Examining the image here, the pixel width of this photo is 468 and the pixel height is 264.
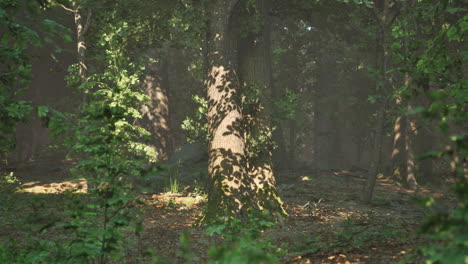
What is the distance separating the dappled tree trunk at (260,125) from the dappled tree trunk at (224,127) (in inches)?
14.2

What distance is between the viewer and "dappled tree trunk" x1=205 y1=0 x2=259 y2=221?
9938 mm

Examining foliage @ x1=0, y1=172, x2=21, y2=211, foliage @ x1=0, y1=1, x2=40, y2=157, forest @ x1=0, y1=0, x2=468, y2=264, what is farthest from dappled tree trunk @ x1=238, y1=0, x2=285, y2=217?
foliage @ x1=0, y1=1, x2=40, y2=157

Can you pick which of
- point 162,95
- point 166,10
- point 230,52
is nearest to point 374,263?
point 230,52

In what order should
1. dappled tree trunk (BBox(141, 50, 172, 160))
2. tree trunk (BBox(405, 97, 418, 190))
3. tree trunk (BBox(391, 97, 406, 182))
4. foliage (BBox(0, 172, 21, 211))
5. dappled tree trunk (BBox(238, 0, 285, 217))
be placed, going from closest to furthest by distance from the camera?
dappled tree trunk (BBox(238, 0, 285, 217)), foliage (BBox(0, 172, 21, 211)), tree trunk (BBox(405, 97, 418, 190)), tree trunk (BBox(391, 97, 406, 182)), dappled tree trunk (BBox(141, 50, 172, 160))

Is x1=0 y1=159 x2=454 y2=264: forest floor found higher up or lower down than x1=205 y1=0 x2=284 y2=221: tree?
lower down

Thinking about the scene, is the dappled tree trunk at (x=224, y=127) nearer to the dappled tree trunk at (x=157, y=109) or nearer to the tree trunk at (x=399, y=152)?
the dappled tree trunk at (x=157, y=109)

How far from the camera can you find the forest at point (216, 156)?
14.7ft

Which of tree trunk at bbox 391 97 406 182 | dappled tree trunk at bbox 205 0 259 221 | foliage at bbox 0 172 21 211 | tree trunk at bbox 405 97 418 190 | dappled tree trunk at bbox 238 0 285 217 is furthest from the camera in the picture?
tree trunk at bbox 391 97 406 182

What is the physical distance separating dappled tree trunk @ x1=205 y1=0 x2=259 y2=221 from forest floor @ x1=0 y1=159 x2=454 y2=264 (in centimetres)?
90

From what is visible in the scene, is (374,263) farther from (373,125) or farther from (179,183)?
(373,125)

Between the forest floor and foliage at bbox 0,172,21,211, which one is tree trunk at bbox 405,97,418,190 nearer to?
the forest floor

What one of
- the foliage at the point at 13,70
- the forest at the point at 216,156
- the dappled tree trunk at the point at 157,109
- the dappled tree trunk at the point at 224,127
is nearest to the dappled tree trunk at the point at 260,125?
the forest at the point at 216,156

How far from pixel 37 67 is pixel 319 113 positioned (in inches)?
616

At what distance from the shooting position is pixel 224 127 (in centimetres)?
1041
